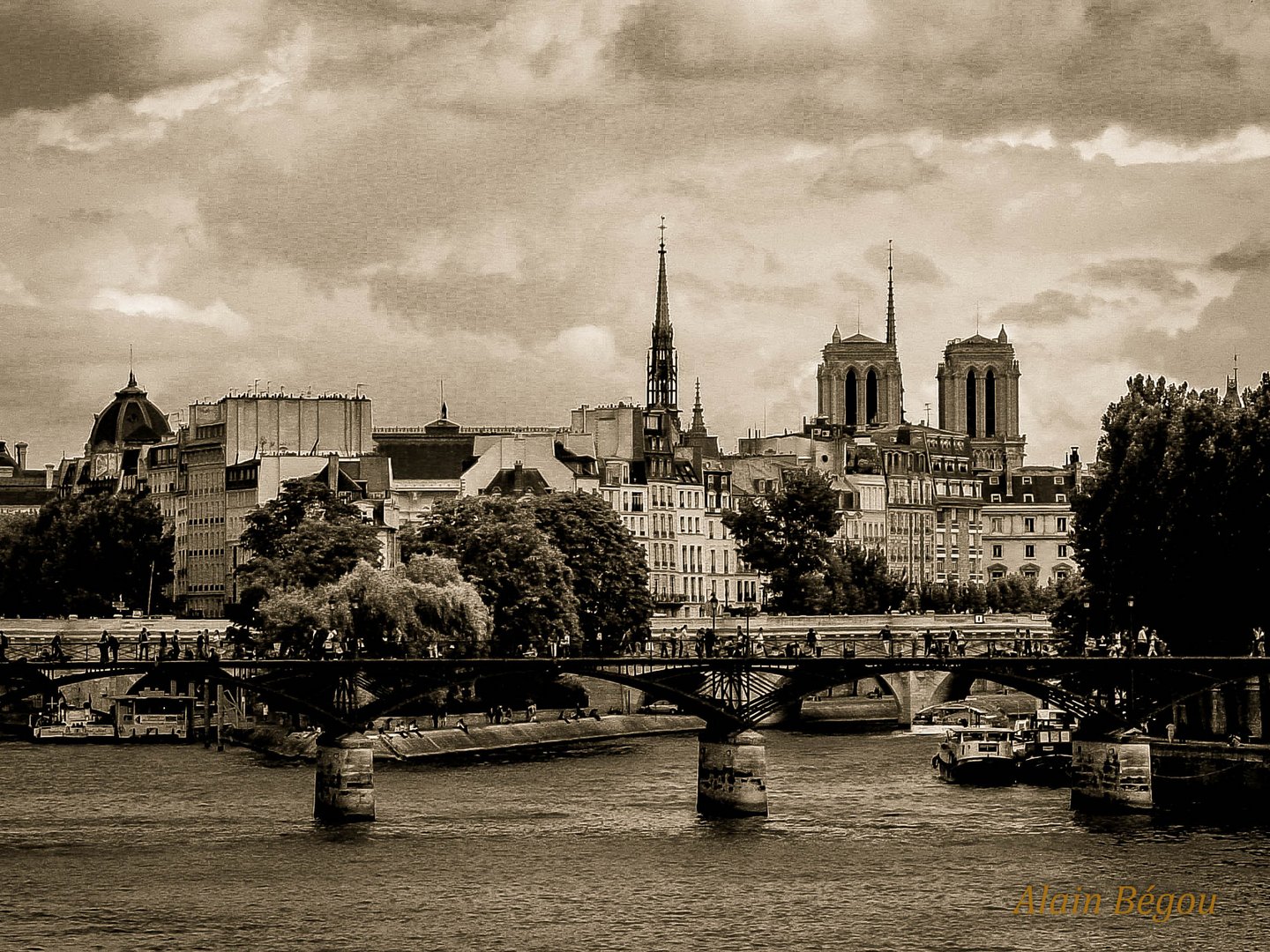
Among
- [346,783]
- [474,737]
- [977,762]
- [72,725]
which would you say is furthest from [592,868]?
[72,725]

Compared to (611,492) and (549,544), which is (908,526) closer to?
(611,492)

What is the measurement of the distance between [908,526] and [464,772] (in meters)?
109

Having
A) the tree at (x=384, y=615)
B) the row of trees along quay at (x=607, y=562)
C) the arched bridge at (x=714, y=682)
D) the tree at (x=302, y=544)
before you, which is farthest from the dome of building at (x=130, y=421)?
the arched bridge at (x=714, y=682)

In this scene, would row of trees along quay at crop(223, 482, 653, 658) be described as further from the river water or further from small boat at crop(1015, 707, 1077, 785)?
small boat at crop(1015, 707, 1077, 785)

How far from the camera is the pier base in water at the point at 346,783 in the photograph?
73.9m

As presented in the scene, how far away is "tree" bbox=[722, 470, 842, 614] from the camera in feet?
536

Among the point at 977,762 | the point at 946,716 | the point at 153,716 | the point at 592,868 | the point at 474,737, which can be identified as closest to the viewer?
the point at 592,868

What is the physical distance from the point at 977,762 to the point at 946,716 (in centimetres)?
3356

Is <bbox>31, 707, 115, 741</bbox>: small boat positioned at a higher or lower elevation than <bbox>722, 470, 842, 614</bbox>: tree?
lower

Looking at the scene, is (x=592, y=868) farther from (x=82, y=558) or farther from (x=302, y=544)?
(x=82, y=558)

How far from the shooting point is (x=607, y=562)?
424 ft

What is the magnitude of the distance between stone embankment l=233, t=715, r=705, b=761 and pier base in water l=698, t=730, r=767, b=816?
58.8 ft

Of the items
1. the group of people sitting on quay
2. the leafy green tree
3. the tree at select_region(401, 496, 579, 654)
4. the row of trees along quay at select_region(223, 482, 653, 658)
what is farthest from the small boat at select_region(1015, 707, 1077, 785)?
the leafy green tree

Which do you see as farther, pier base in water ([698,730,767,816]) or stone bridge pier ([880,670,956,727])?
stone bridge pier ([880,670,956,727])
